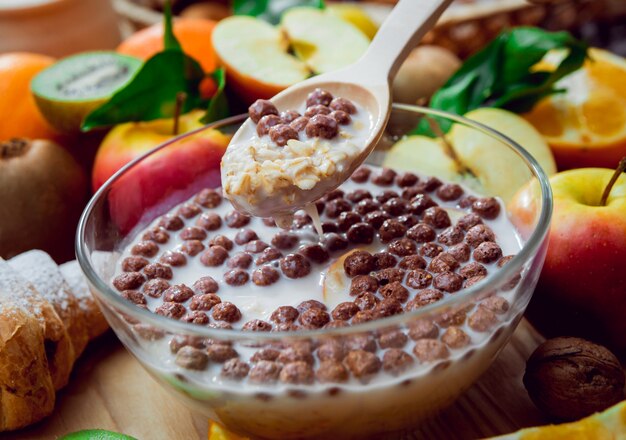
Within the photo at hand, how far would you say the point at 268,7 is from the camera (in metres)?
1.62

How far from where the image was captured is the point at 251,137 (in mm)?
980

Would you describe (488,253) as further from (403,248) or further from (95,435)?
(95,435)

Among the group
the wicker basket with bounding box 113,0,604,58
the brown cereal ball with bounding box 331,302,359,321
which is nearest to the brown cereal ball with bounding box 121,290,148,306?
the brown cereal ball with bounding box 331,302,359,321

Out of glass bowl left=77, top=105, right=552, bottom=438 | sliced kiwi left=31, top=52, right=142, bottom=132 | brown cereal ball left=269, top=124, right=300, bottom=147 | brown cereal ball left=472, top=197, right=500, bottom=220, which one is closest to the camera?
glass bowl left=77, top=105, right=552, bottom=438

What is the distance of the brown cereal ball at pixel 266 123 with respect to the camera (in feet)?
3.13

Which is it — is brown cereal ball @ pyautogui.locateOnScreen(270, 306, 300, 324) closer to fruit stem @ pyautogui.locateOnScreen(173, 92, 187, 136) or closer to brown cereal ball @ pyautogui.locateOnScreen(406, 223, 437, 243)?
brown cereal ball @ pyautogui.locateOnScreen(406, 223, 437, 243)

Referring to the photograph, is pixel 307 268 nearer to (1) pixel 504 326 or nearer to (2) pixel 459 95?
(1) pixel 504 326

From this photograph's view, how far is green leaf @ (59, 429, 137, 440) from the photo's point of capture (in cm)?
90

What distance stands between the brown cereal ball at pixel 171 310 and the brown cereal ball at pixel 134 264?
12cm

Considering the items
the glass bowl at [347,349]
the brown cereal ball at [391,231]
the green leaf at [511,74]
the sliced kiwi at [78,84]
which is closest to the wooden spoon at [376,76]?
the brown cereal ball at [391,231]

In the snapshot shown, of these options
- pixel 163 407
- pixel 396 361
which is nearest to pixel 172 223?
pixel 163 407

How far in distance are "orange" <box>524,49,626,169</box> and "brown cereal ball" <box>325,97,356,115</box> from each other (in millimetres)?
445

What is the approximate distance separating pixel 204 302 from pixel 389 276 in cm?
22

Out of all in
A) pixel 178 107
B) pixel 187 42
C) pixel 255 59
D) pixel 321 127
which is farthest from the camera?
pixel 187 42
